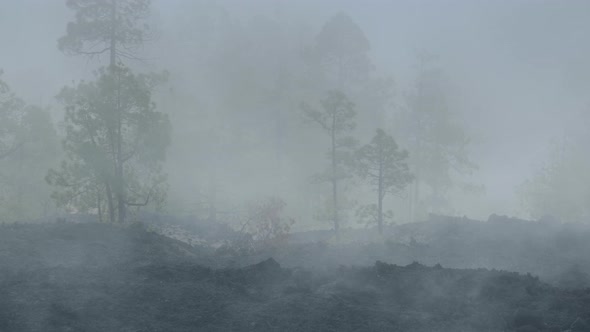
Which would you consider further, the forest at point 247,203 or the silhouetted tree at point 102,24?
the silhouetted tree at point 102,24

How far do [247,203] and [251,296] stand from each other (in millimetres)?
11885

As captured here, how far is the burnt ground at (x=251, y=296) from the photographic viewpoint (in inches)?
360

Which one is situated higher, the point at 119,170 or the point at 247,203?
Answer: the point at 119,170

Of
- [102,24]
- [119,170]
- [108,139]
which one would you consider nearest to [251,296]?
[119,170]

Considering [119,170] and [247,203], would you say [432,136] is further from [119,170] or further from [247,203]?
[119,170]

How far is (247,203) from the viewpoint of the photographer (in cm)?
2242

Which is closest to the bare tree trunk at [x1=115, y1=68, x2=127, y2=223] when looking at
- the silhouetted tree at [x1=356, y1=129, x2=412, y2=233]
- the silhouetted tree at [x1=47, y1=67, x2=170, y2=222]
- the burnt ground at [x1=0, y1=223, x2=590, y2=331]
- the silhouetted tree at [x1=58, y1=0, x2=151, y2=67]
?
the silhouetted tree at [x1=47, y1=67, x2=170, y2=222]

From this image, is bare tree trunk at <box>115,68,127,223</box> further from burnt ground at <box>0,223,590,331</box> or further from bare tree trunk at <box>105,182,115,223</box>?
burnt ground at <box>0,223,590,331</box>

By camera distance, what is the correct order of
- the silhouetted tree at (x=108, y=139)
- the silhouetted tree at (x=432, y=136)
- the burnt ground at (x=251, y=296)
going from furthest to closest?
the silhouetted tree at (x=432, y=136) < the silhouetted tree at (x=108, y=139) < the burnt ground at (x=251, y=296)

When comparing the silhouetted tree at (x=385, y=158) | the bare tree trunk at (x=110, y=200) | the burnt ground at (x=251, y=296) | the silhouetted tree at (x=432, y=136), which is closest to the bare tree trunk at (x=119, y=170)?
the bare tree trunk at (x=110, y=200)

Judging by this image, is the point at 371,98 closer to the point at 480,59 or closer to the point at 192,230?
the point at 192,230

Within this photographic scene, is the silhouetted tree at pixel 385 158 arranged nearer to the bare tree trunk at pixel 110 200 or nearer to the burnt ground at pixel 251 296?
the burnt ground at pixel 251 296

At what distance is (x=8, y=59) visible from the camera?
60.3 meters

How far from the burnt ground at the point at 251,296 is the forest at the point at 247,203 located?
5 cm
